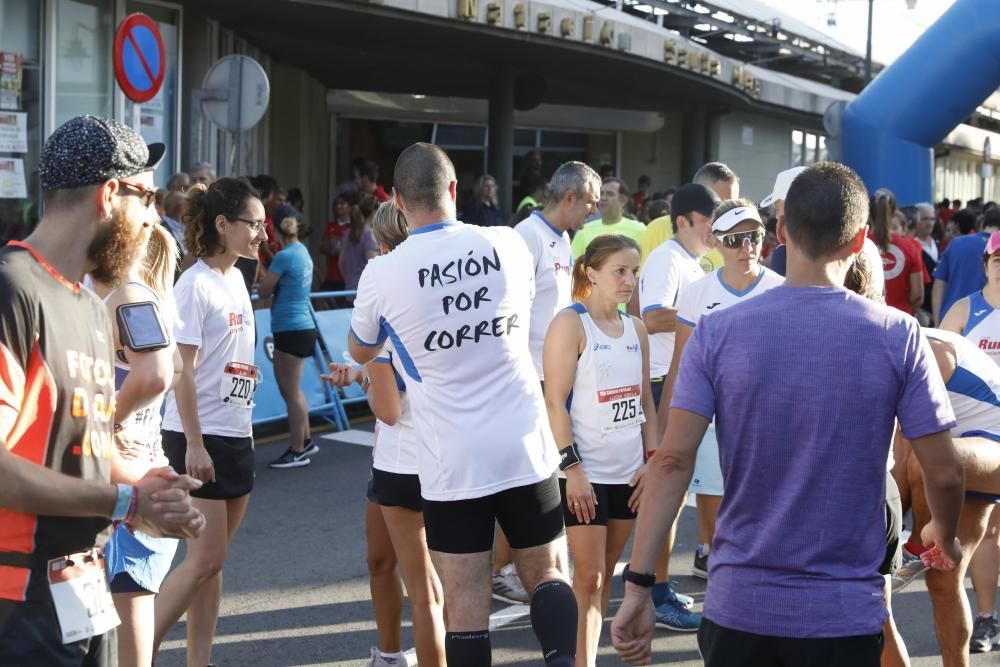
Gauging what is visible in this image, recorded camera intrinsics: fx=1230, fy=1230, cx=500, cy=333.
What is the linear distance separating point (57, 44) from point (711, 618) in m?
10.2

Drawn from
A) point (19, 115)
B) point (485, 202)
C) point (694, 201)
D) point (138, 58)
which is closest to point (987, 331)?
point (694, 201)

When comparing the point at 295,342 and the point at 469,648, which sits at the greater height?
the point at 295,342

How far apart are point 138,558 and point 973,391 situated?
2.83 m

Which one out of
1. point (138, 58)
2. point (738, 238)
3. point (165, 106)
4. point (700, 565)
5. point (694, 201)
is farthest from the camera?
→ point (165, 106)

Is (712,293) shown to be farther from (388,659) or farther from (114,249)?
(114,249)

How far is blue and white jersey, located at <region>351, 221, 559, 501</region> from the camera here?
3852mm

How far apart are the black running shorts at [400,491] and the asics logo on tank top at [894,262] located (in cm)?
634

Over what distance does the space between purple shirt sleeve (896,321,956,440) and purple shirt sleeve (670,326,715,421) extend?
1.42 feet

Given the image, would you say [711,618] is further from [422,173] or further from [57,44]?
[57,44]

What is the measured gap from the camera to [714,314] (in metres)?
2.91

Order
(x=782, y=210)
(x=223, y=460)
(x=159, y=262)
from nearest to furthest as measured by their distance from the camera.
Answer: (x=782, y=210)
(x=159, y=262)
(x=223, y=460)

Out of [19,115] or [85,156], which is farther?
[19,115]

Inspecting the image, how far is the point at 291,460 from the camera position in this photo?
9312mm

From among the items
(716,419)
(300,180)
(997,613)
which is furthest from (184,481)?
(300,180)
